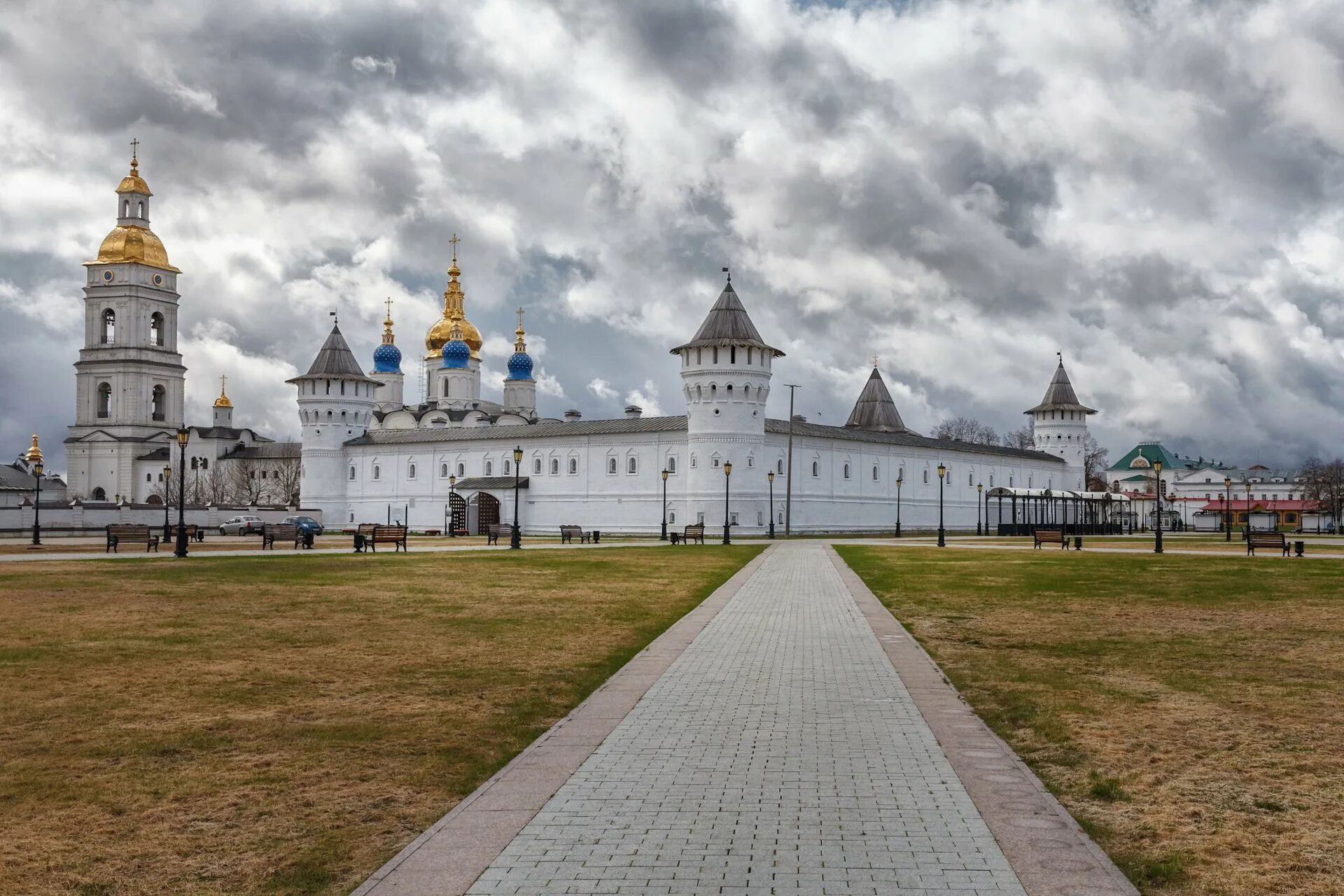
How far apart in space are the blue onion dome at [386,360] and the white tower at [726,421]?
48.8m

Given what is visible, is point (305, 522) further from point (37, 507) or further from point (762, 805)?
point (762, 805)

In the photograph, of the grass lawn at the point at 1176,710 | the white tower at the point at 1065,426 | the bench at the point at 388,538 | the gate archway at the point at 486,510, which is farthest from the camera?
the white tower at the point at 1065,426

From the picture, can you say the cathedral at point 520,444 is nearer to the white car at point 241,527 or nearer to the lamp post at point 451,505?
the lamp post at point 451,505

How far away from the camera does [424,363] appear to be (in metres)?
109

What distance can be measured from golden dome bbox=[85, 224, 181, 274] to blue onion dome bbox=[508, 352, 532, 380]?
32.9 metres

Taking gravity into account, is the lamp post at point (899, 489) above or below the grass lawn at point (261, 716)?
above

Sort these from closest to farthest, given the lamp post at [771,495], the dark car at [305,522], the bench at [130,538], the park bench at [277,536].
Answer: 1. the bench at [130,538]
2. the park bench at [277,536]
3. the lamp post at [771,495]
4. the dark car at [305,522]

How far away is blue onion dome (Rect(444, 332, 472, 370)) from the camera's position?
103312 millimetres

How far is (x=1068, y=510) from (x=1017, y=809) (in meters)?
86.5

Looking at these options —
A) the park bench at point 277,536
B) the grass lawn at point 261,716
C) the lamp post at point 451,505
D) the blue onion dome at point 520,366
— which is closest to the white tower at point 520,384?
the blue onion dome at point 520,366

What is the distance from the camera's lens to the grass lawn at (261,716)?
21.4ft

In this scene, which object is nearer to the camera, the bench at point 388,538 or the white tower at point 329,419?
the bench at point 388,538

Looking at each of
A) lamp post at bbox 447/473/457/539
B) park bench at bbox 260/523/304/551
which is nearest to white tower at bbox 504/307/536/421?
lamp post at bbox 447/473/457/539

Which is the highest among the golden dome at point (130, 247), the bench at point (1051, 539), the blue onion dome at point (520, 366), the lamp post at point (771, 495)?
the golden dome at point (130, 247)
